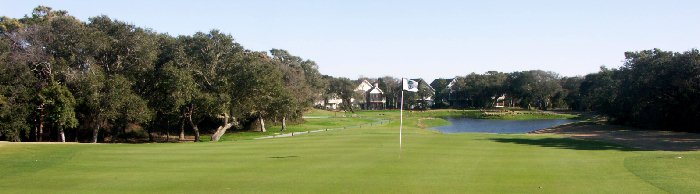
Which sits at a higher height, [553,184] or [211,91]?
[211,91]

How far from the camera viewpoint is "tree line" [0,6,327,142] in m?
41.4

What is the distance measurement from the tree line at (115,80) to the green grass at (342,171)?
55.4 ft

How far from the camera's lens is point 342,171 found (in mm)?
17781

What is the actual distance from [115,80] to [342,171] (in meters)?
31.7

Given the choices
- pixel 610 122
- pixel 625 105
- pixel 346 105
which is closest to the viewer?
pixel 625 105

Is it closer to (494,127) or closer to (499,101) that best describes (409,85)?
(494,127)

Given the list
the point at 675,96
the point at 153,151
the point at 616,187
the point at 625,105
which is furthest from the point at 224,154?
the point at 625,105

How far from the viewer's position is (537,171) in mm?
18125

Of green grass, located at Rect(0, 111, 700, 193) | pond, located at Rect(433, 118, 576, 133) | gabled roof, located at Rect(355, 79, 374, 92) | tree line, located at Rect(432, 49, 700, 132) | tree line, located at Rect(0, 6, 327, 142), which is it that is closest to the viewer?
green grass, located at Rect(0, 111, 700, 193)

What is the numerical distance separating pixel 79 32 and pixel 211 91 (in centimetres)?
1234

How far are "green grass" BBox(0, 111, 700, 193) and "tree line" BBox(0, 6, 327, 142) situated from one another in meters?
16.9

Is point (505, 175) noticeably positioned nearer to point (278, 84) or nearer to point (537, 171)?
point (537, 171)

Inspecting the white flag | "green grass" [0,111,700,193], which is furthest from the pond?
the white flag

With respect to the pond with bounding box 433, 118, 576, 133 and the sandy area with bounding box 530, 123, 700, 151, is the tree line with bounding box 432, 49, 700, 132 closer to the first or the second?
the sandy area with bounding box 530, 123, 700, 151
